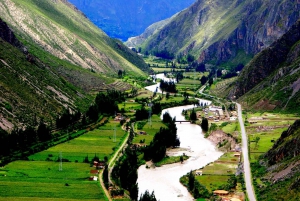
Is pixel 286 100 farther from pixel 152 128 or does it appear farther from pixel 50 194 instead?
pixel 50 194

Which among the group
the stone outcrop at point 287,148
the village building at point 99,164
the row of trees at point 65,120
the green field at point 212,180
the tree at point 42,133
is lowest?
the green field at point 212,180

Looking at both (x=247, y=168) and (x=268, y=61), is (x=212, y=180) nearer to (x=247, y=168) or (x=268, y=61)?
(x=247, y=168)

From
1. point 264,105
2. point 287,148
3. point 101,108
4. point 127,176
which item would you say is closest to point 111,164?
point 127,176

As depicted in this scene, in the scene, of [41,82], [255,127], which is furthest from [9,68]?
[255,127]

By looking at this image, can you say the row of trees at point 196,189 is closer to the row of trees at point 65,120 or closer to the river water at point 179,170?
the river water at point 179,170

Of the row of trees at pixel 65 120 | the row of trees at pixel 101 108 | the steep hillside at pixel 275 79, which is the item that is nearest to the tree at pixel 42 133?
the row of trees at pixel 65 120

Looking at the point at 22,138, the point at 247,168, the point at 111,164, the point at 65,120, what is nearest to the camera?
the point at 247,168

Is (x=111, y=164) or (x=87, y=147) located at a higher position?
(x=87, y=147)
